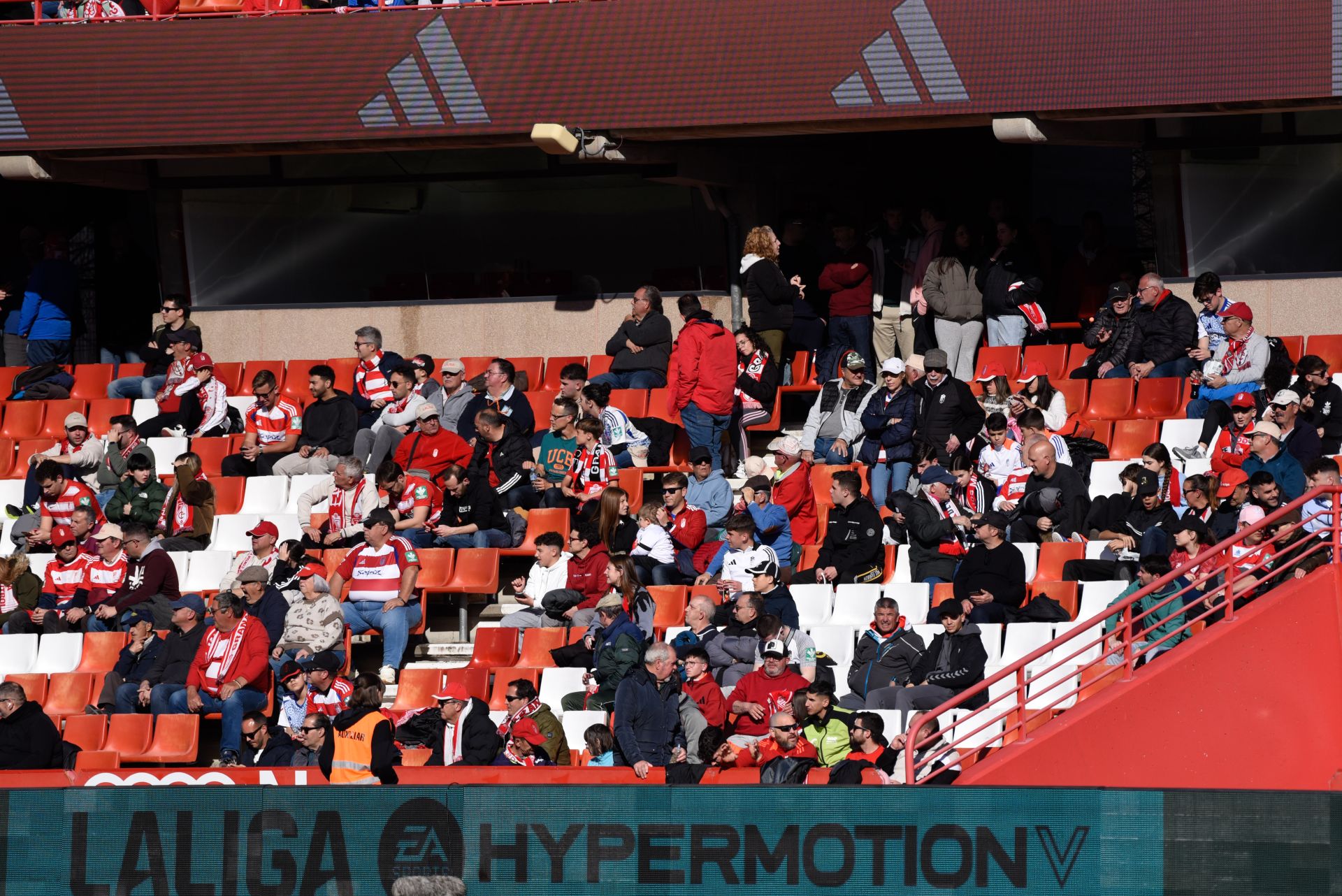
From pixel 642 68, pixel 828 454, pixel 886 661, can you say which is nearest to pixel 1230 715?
pixel 886 661

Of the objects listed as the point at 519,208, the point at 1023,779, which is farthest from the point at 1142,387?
the point at 519,208

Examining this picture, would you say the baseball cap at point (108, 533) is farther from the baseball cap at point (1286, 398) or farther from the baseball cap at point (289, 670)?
the baseball cap at point (1286, 398)

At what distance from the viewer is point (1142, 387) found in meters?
14.3

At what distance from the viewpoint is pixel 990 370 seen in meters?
14.9

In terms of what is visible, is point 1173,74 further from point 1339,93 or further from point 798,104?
point 798,104

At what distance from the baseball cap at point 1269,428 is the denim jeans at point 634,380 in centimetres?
465

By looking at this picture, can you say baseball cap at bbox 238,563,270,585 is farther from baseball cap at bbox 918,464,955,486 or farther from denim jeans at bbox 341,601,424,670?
baseball cap at bbox 918,464,955,486

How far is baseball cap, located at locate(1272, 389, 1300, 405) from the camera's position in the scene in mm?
12539

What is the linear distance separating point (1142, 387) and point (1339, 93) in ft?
8.01

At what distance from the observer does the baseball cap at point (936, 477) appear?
13.0m

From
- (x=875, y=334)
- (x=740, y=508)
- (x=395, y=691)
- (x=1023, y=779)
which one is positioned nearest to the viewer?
(x=1023, y=779)

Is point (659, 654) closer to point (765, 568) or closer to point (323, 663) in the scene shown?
point (765, 568)

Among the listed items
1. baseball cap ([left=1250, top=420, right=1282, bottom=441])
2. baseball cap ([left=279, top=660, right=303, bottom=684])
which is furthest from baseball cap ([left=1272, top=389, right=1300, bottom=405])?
baseball cap ([left=279, top=660, right=303, bottom=684])

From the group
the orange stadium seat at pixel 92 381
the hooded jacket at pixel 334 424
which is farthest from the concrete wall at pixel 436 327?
the hooded jacket at pixel 334 424
